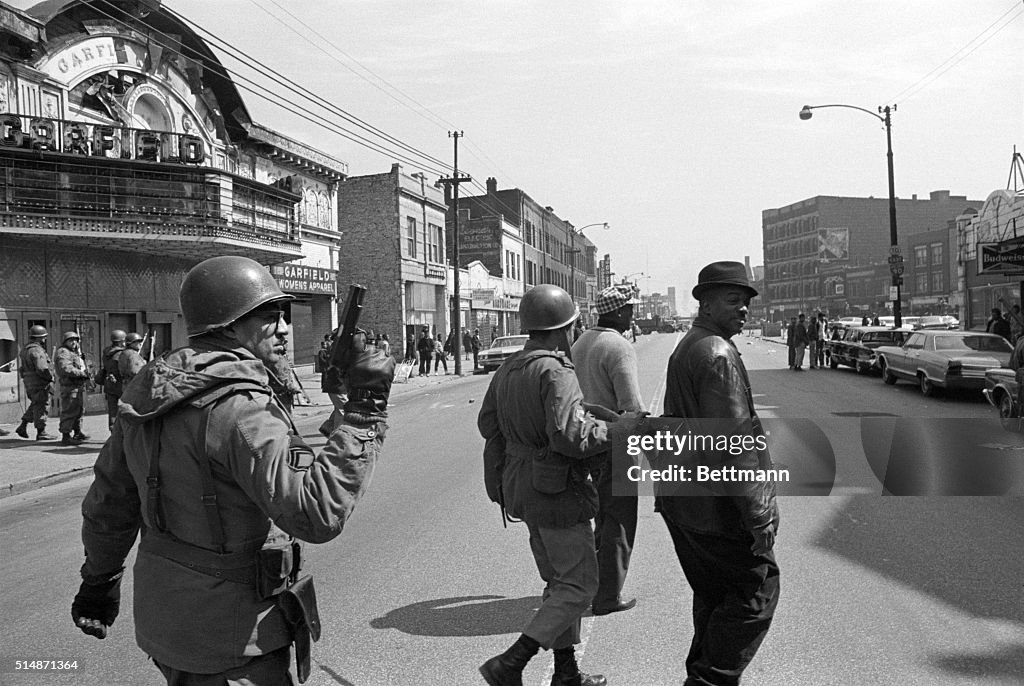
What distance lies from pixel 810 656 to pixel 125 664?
3449 mm

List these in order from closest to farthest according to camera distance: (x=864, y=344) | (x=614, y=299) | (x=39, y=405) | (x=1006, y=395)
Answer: (x=614, y=299) < (x=1006, y=395) < (x=39, y=405) < (x=864, y=344)

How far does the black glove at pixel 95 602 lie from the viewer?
2.52m

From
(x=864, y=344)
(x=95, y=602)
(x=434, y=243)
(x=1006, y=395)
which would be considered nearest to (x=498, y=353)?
(x=864, y=344)

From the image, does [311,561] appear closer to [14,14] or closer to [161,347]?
[14,14]

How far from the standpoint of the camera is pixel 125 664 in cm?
402

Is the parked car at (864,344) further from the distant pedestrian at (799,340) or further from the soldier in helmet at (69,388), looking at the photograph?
the soldier in helmet at (69,388)

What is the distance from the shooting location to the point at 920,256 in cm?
7162

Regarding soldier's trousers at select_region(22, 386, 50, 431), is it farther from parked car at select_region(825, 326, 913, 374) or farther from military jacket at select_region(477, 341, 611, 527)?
parked car at select_region(825, 326, 913, 374)

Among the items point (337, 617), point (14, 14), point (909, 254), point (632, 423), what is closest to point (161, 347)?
point (14, 14)

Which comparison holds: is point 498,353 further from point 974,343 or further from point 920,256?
point 920,256

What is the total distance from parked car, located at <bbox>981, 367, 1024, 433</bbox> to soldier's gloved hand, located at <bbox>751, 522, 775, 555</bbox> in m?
8.64

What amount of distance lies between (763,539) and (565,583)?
2.93ft

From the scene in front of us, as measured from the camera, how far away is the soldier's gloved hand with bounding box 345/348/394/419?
2.21 m

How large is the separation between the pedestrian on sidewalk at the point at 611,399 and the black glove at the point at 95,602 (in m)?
2.20
